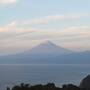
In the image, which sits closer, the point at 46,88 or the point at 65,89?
the point at 46,88

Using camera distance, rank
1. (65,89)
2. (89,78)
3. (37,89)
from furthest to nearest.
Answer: (89,78)
(65,89)
(37,89)

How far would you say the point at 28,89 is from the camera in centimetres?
3862

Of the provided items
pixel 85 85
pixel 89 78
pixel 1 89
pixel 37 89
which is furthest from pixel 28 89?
pixel 1 89

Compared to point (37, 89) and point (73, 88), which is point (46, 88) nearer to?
point (37, 89)

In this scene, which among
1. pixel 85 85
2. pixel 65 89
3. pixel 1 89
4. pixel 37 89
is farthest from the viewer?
pixel 1 89

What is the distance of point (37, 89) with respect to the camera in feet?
127

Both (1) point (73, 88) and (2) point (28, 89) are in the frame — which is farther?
(1) point (73, 88)

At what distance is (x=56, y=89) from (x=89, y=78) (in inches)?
650

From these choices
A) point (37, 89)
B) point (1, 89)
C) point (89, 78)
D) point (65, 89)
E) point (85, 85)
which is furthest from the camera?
point (1, 89)

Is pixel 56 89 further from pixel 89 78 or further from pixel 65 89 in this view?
pixel 89 78

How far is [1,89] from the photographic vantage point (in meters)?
78.0

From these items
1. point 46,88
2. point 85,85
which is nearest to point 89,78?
point 85,85

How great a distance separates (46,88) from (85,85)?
1504 cm

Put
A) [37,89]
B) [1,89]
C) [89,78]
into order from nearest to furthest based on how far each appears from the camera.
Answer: [37,89]
[89,78]
[1,89]
